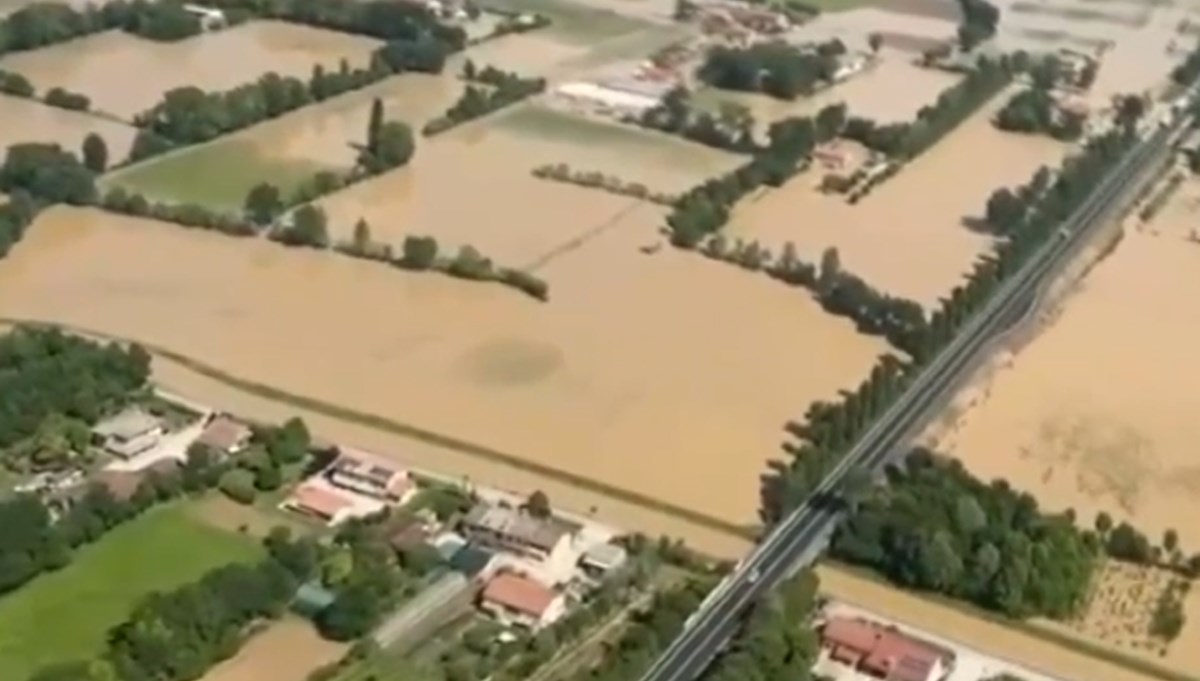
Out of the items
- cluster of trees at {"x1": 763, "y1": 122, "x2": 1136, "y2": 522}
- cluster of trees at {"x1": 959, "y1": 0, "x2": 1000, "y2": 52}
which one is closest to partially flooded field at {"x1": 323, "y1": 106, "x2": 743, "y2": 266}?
cluster of trees at {"x1": 763, "y1": 122, "x2": 1136, "y2": 522}

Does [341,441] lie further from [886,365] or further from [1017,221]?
[1017,221]

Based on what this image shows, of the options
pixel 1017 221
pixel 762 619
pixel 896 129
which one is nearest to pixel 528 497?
pixel 762 619

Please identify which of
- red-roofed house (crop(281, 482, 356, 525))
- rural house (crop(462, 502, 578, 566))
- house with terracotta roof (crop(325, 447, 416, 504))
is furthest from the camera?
house with terracotta roof (crop(325, 447, 416, 504))

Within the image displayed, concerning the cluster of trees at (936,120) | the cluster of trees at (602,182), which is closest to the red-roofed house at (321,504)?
the cluster of trees at (602,182)

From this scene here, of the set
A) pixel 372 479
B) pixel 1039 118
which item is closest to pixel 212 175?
pixel 372 479

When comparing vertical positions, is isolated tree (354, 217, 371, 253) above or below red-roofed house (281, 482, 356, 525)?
below

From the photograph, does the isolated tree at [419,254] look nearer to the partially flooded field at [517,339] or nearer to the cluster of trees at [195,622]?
the partially flooded field at [517,339]

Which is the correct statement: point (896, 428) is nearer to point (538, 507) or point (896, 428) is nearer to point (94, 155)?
point (538, 507)

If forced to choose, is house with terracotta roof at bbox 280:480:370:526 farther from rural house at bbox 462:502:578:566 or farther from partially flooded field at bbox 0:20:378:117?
partially flooded field at bbox 0:20:378:117
